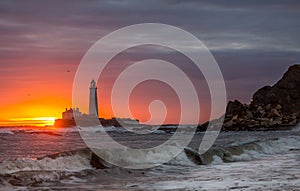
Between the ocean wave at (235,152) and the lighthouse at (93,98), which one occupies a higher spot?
the lighthouse at (93,98)

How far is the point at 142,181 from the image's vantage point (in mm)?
14141

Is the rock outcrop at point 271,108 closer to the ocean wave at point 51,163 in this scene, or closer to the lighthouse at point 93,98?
the lighthouse at point 93,98

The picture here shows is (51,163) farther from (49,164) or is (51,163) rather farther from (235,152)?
(235,152)

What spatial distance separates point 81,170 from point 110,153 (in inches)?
132

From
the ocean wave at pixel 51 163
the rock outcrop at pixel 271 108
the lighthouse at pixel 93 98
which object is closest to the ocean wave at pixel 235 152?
the ocean wave at pixel 51 163

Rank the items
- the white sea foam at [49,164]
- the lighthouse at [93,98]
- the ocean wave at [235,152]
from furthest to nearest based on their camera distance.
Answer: the lighthouse at [93,98] < the ocean wave at [235,152] < the white sea foam at [49,164]

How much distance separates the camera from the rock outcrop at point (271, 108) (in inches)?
3339

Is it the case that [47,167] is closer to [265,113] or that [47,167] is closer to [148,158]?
[148,158]

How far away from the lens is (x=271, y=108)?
311 feet

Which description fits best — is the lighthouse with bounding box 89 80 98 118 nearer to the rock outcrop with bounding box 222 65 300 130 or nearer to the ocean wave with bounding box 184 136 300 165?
the rock outcrop with bounding box 222 65 300 130

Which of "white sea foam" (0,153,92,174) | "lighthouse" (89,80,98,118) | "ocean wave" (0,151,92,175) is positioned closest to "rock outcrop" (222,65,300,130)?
"lighthouse" (89,80,98,118)

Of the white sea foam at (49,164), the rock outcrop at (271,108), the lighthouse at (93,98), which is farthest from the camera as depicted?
the rock outcrop at (271,108)

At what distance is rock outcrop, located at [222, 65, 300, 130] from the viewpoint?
84.8m

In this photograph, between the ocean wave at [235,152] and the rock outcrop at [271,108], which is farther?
the rock outcrop at [271,108]
